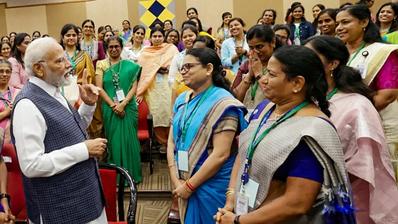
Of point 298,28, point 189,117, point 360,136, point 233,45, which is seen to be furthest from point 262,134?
point 298,28

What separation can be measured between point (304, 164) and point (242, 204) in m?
0.31

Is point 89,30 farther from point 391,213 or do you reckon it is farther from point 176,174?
point 391,213

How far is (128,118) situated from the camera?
12.3 ft

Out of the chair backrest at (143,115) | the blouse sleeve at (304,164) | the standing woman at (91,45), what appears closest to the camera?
the blouse sleeve at (304,164)

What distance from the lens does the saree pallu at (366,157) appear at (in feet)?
5.33

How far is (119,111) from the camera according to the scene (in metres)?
3.69

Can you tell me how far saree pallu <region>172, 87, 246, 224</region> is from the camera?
1.87m

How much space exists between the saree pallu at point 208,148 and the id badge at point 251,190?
21.7 inches

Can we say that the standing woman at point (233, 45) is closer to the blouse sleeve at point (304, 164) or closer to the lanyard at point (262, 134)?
the lanyard at point (262, 134)

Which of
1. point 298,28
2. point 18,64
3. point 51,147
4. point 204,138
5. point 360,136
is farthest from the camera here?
point 298,28

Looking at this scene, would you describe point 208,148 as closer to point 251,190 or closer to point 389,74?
point 251,190

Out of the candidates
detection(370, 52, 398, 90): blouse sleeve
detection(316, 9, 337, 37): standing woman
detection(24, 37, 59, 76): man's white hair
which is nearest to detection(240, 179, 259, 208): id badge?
detection(24, 37, 59, 76): man's white hair

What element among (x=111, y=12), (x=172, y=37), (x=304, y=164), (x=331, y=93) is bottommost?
(x=304, y=164)

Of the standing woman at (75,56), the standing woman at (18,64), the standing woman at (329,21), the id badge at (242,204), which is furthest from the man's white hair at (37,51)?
the standing woman at (18,64)
